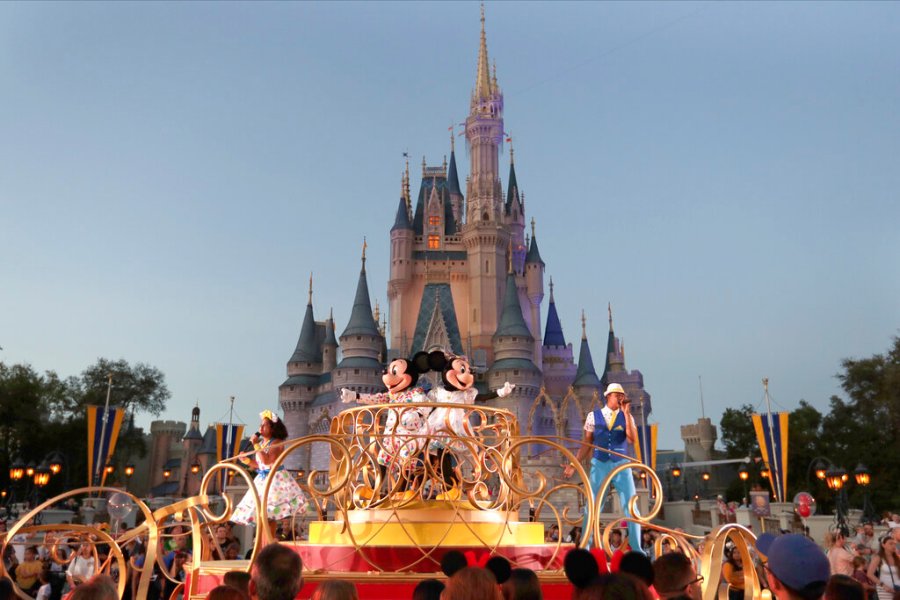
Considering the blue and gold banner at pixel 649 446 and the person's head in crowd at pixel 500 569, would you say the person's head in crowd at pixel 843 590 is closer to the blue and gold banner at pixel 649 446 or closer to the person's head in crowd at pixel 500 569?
the person's head in crowd at pixel 500 569

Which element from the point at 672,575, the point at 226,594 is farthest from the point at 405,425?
the point at 672,575

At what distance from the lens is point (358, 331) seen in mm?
52312

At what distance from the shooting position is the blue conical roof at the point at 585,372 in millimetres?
55000

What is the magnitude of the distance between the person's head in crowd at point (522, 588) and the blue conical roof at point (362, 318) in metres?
49.6

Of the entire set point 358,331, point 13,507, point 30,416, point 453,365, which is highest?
point 358,331

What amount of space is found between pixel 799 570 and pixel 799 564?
0.02m

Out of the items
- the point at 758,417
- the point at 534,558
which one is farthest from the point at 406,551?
the point at 758,417

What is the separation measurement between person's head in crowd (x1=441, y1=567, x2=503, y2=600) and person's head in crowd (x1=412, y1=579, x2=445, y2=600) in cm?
25

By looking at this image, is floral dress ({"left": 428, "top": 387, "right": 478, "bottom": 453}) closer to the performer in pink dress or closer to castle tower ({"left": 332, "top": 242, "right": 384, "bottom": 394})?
the performer in pink dress

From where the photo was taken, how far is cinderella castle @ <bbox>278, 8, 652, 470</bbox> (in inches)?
2036

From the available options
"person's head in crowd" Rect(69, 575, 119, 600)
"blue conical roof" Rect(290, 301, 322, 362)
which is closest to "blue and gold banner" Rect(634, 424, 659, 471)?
"person's head in crowd" Rect(69, 575, 119, 600)

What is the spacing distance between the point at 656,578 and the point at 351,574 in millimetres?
2080

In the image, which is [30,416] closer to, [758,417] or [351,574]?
[758,417]

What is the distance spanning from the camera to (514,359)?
169 ft
